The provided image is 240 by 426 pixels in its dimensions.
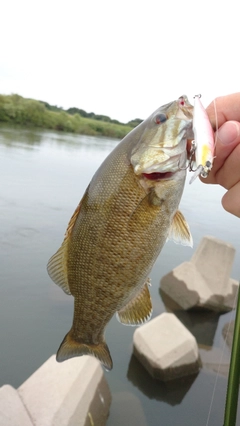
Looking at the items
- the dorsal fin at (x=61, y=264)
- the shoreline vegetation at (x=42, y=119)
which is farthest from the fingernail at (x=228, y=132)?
the shoreline vegetation at (x=42, y=119)

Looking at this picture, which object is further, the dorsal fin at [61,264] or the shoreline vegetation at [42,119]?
the shoreline vegetation at [42,119]

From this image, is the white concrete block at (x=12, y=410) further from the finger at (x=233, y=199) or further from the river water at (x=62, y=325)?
the finger at (x=233, y=199)

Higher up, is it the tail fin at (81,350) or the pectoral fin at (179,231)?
the pectoral fin at (179,231)

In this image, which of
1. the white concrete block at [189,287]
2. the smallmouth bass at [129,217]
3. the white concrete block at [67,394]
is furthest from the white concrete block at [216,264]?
the smallmouth bass at [129,217]

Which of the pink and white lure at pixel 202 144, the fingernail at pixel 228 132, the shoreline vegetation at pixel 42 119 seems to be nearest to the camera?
the pink and white lure at pixel 202 144

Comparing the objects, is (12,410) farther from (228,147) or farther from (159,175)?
(228,147)

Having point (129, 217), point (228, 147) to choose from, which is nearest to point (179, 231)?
point (129, 217)

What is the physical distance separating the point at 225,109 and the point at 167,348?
4.61m

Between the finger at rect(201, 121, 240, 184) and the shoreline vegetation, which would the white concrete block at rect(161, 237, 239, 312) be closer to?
the finger at rect(201, 121, 240, 184)

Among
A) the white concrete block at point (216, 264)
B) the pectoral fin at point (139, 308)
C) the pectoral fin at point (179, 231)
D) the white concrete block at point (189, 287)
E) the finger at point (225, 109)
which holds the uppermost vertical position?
the finger at point (225, 109)

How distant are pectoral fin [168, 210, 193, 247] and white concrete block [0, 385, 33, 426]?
3267 millimetres

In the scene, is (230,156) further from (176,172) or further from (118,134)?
(118,134)

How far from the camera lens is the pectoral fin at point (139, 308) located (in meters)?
2.23

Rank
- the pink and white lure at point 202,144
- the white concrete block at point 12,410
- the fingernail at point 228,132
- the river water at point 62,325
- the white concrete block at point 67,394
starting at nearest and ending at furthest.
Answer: the pink and white lure at point 202,144 < the fingernail at point 228,132 < the white concrete block at point 12,410 < the white concrete block at point 67,394 < the river water at point 62,325
